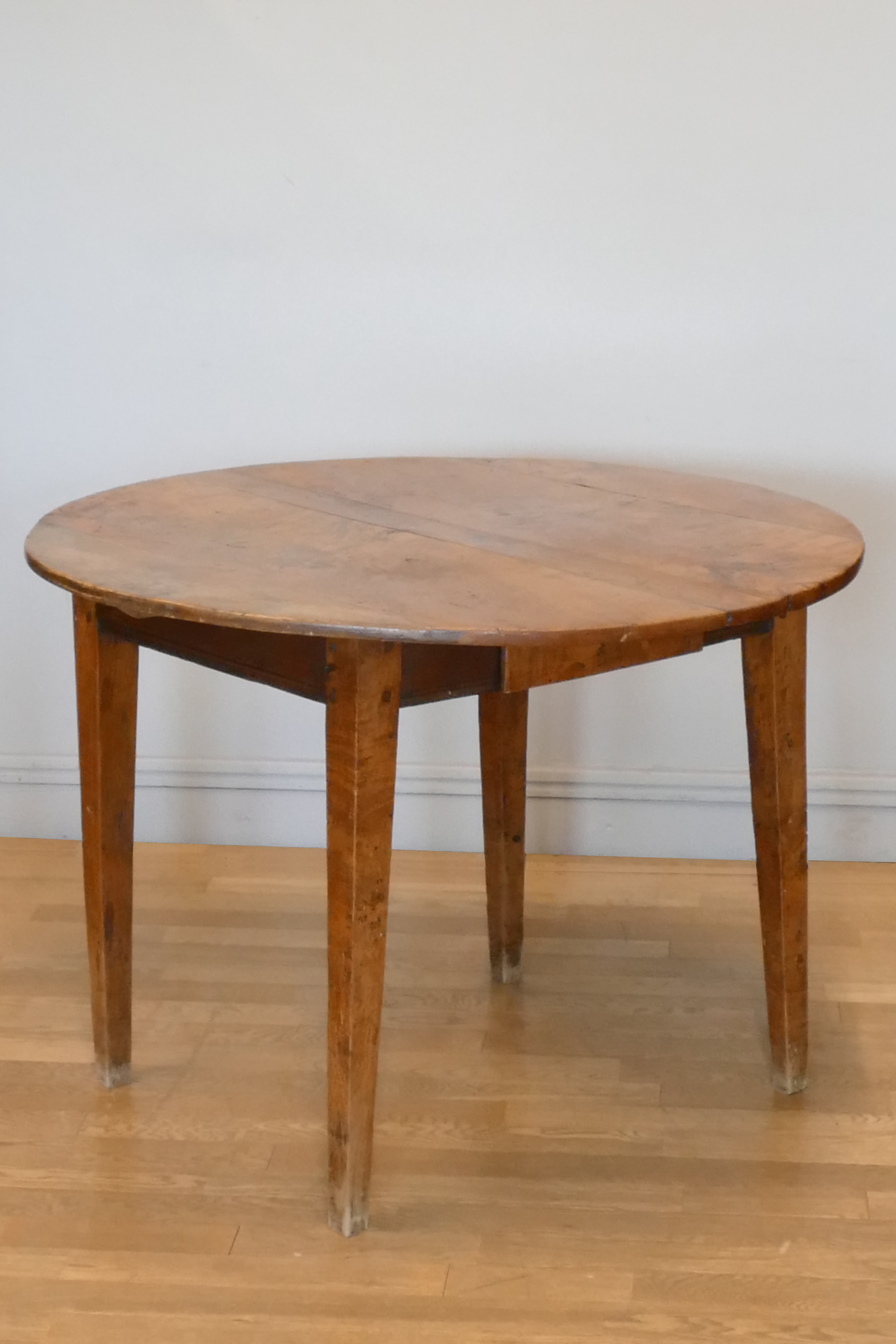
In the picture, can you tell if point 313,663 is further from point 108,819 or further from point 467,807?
point 467,807

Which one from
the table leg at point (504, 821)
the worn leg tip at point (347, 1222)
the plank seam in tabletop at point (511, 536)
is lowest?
the worn leg tip at point (347, 1222)

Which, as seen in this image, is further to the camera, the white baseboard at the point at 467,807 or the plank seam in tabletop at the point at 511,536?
the white baseboard at the point at 467,807

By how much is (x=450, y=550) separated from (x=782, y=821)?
50 centimetres

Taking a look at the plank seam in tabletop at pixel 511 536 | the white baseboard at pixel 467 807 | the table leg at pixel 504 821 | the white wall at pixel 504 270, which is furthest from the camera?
the white baseboard at pixel 467 807

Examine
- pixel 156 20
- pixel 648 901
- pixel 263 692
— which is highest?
pixel 156 20

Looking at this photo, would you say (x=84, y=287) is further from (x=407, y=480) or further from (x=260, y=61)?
(x=407, y=480)

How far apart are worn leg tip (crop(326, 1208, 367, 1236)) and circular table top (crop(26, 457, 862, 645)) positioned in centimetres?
64

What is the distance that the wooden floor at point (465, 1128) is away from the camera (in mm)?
1467

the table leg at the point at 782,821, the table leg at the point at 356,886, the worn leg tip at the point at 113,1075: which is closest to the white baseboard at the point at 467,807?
the table leg at the point at 782,821

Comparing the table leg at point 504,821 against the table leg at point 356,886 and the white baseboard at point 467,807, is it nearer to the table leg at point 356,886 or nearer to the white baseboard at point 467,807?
the white baseboard at point 467,807

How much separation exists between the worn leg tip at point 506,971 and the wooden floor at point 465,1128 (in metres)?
0.02

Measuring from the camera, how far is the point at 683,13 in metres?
2.19

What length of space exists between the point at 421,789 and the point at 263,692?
311 mm

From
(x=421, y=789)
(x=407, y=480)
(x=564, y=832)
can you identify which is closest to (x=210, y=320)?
(x=407, y=480)
